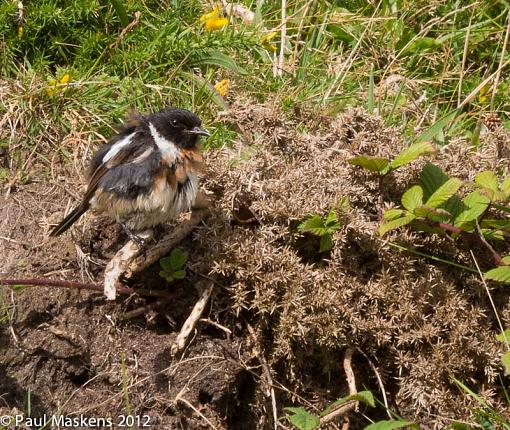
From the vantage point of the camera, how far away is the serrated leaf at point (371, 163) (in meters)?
5.04

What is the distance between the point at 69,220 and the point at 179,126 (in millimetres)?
826

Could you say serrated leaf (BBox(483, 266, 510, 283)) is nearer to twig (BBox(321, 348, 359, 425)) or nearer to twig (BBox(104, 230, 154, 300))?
twig (BBox(321, 348, 359, 425))

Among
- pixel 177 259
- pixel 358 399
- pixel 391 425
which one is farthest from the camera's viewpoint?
pixel 177 259

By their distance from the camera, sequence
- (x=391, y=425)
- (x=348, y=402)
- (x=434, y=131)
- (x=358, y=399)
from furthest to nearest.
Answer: (x=434, y=131) → (x=348, y=402) → (x=358, y=399) → (x=391, y=425)

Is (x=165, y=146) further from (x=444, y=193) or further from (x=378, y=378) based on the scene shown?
(x=378, y=378)

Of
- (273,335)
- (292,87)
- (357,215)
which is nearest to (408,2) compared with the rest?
(292,87)

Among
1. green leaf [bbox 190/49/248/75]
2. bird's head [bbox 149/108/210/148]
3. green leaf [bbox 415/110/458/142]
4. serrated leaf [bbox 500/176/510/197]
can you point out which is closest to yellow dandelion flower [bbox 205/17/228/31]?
green leaf [bbox 190/49/248/75]

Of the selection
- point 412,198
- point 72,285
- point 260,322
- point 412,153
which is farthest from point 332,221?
point 72,285

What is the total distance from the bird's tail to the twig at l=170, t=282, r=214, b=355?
2.73 ft

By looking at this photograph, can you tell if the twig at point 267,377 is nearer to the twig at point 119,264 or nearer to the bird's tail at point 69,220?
the twig at point 119,264

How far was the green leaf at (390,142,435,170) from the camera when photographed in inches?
196

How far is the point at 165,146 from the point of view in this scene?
17.1 feet

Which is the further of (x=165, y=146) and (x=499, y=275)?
(x=165, y=146)

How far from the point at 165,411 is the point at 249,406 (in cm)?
49
